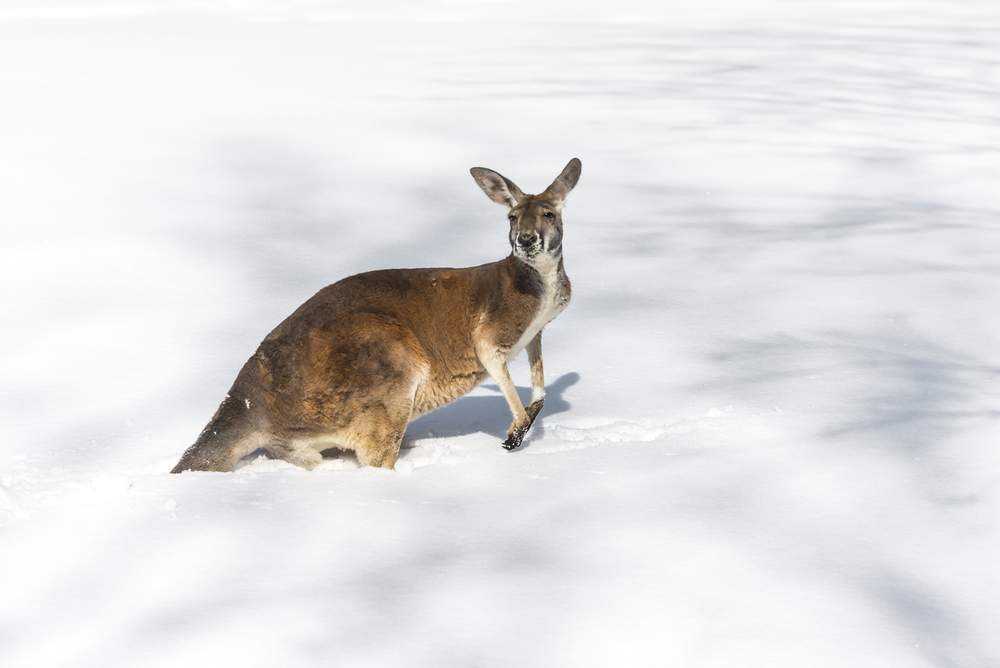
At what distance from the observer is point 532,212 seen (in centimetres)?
452

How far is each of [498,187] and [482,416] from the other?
94 centimetres

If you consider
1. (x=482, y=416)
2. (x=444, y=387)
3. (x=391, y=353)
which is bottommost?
(x=482, y=416)

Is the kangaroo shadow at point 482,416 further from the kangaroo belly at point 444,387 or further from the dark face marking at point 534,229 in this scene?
the dark face marking at point 534,229

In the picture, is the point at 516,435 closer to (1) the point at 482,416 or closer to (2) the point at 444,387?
(2) the point at 444,387

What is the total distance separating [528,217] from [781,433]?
1.14 meters

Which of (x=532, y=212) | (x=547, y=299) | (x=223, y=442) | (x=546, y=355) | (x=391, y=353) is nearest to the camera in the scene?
(x=223, y=442)

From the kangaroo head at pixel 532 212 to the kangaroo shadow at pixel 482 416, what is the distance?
0.68 m

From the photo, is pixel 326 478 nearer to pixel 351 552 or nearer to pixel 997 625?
pixel 351 552

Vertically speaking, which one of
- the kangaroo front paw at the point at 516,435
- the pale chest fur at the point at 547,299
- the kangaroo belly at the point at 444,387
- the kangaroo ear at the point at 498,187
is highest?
the kangaroo ear at the point at 498,187

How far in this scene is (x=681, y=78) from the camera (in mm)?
10664

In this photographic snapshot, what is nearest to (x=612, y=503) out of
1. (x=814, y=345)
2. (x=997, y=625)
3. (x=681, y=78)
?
(x=997, y=625)

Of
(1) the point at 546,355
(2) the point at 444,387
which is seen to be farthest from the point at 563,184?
(1) the point at 546,355

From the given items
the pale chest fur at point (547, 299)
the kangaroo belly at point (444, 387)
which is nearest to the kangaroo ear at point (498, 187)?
the pale chest fur at point (547, 299)

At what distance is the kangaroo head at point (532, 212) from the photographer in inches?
176
